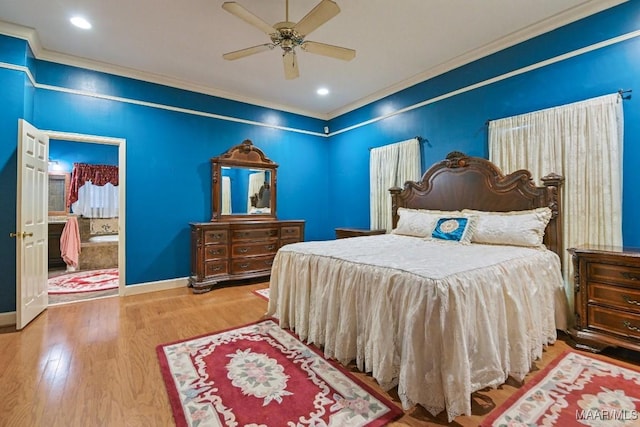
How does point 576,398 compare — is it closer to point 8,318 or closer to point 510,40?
point 510,40

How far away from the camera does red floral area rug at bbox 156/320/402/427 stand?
1642mm

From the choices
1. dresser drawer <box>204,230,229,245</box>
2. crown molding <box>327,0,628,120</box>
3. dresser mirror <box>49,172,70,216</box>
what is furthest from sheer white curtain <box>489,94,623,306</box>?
dresser mirror <box>49,172,70,216</box>

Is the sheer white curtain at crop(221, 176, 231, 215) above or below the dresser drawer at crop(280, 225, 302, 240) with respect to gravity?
above

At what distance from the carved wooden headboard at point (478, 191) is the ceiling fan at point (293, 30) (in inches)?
78.1

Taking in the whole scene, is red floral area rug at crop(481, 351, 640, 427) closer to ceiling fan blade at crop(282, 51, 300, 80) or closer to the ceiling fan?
the ceiling fan

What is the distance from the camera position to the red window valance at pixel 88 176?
6.81 m

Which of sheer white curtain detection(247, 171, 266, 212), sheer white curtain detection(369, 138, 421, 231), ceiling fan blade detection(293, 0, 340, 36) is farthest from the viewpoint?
sheer white curtain detection(247, 171, 266, 212)

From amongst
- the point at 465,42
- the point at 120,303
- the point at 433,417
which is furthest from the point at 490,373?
the point at 120,303

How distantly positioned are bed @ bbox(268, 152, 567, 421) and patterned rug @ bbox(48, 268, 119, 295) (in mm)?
3238

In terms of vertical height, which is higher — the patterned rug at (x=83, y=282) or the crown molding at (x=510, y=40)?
the crown molding at (x=510, y=40)

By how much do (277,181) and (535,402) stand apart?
4654mm

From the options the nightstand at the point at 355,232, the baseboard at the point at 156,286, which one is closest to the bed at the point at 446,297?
the nightstand at the point at 355,232

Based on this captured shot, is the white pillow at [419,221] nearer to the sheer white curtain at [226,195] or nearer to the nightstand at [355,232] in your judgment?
the nightstand at [355,232]

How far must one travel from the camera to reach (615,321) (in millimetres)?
2279
